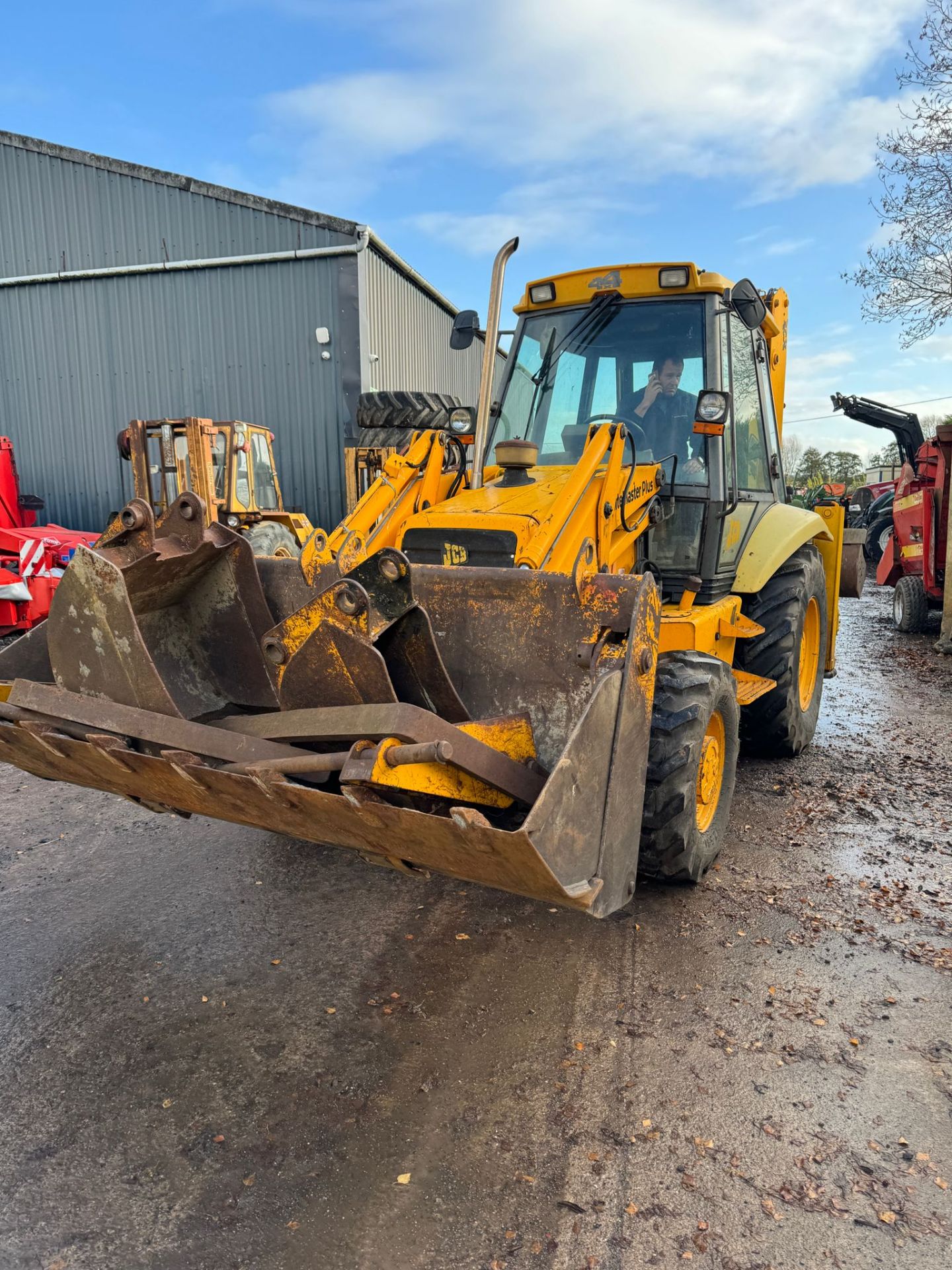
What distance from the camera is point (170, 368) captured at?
1526 cm

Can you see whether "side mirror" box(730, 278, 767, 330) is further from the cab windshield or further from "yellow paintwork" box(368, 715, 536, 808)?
"yellow paintwork" box(368, 715, 536, 808)

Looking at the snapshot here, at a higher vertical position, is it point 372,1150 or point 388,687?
point 388,687

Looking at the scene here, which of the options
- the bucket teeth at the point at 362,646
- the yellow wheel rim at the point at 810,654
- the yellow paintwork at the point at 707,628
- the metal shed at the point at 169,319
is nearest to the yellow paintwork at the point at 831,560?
the yellow wheel rim at the point at 810,654

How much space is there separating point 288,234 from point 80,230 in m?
4.06

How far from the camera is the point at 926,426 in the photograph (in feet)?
118

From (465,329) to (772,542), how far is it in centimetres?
217

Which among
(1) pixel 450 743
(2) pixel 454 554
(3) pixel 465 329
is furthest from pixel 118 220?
(1) pixel 450 743

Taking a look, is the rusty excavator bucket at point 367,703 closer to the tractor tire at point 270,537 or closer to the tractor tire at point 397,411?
the tractor tire at point 270,537

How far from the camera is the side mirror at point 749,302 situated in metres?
4.50

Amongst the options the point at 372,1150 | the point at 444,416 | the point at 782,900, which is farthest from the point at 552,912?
the point at 444,416

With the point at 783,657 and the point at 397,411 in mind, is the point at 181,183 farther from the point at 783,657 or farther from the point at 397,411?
the point at 783,657

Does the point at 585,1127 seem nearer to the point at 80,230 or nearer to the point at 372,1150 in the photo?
the point at 372,1150

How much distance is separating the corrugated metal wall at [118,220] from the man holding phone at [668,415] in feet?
35.1

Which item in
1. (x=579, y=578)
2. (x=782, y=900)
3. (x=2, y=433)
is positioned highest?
(x=2, y=433)
